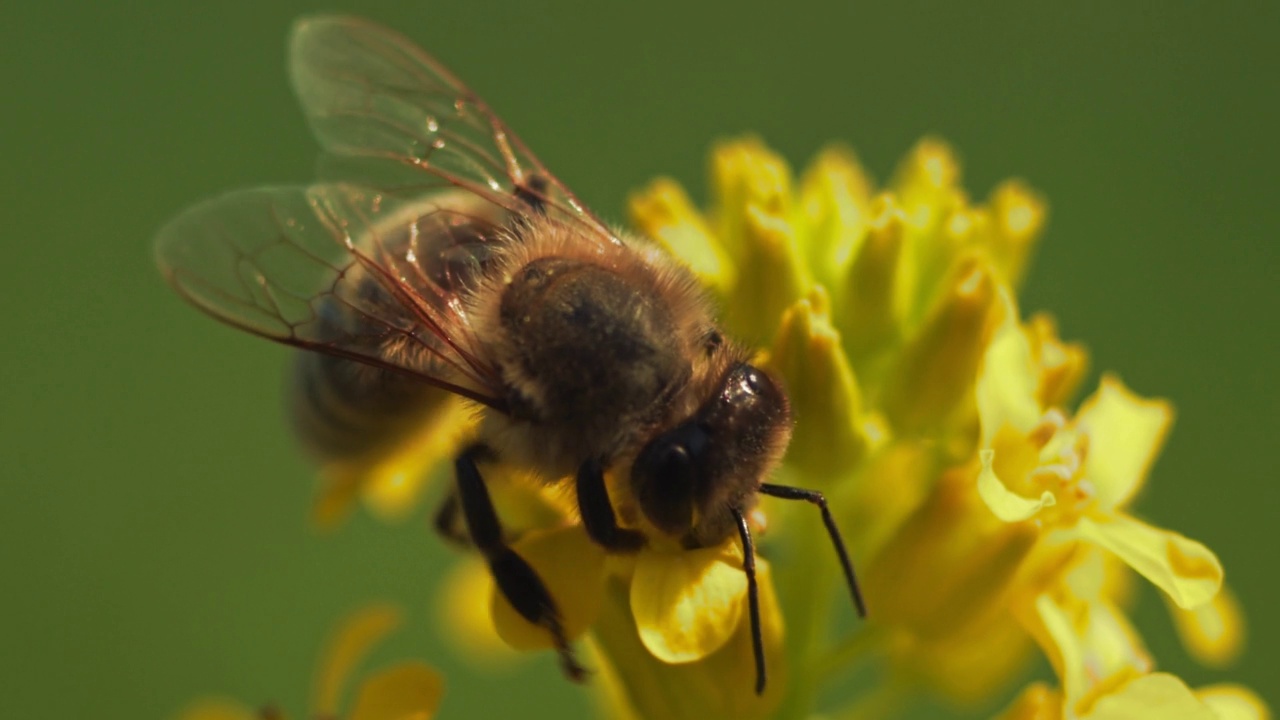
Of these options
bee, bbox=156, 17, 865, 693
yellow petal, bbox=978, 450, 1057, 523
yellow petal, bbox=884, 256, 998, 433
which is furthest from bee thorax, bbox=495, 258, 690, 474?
yellow petal, bbox=884, 256, 998, 433

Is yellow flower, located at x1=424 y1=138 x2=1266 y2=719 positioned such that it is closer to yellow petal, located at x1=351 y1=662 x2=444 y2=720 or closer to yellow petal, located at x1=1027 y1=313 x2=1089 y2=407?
yellow petal, located at x1=1027 y1=313 x2=1089 y2=407

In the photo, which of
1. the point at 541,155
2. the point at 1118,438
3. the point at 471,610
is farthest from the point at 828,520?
the point at 541,155

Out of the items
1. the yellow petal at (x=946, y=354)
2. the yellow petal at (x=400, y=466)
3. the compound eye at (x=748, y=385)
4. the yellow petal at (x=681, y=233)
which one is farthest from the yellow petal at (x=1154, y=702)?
the yellow petal at (x=400, y=466)

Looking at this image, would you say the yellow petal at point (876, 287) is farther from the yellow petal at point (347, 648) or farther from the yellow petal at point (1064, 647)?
the yellow petal at point (347, 648)

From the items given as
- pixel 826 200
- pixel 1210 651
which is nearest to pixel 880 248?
pixel 826 200

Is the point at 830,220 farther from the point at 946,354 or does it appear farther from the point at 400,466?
the point at 400,466

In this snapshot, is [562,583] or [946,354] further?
[946,354]
